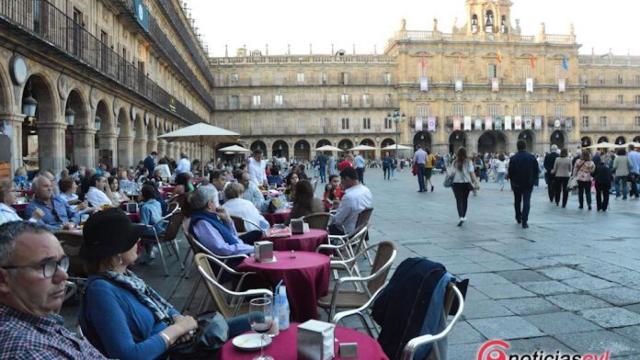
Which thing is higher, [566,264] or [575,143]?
[575,143]

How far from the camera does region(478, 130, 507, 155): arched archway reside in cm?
5366

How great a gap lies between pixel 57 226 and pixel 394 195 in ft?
38.8

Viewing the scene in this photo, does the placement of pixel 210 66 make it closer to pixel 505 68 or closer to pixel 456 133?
pixel 456 133

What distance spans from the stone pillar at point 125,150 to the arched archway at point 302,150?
32.2 m

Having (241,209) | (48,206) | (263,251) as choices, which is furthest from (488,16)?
(263,251)

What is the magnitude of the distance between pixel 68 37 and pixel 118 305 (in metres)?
13.2

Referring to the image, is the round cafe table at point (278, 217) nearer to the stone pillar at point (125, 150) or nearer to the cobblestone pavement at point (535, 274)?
the cobblestone pavement at point (535, 274)

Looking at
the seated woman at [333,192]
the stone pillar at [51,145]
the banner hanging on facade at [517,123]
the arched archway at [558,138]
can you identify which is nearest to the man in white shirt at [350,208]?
the seated woman at [333,192]

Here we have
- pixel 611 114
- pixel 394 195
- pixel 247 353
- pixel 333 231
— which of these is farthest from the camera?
pixel 611 114

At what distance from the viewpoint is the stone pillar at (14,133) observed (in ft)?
35.3

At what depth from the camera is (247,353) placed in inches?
91.8

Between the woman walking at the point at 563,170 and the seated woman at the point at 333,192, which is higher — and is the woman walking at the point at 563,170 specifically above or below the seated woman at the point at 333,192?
above

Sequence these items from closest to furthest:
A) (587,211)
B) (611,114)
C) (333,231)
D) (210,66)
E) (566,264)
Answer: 1. (566,264)
2. (333,231)
3. (587,211)
4. (210,66)
5. (611,114)

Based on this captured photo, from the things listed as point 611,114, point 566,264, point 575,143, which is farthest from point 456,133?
point 566,264
